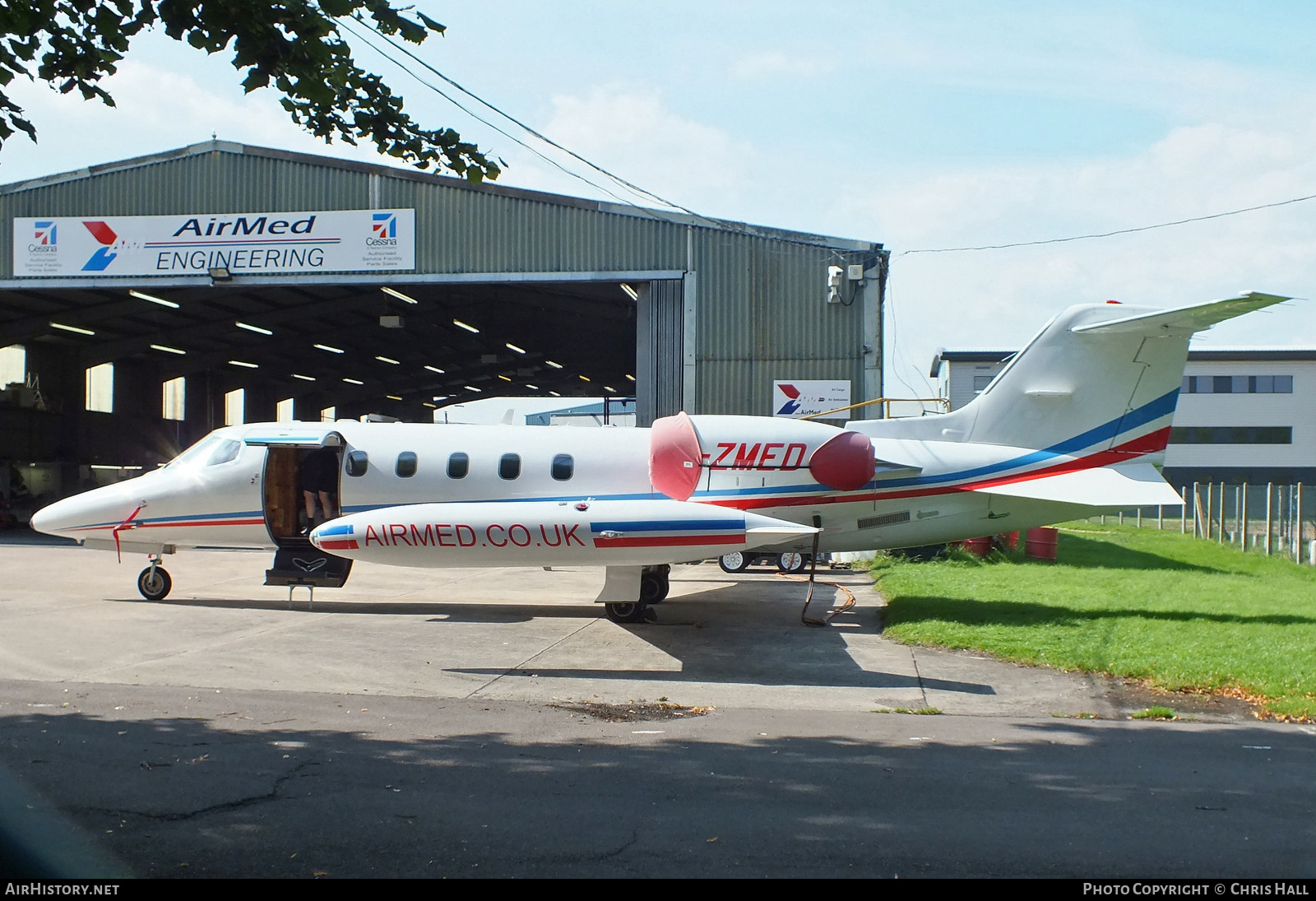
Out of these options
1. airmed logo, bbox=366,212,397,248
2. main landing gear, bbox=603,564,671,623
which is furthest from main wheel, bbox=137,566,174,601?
airmed logo, bbox=366,212,397,248

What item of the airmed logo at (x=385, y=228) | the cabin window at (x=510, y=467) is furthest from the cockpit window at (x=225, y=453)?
the airmed logo at (x=385, y=228)

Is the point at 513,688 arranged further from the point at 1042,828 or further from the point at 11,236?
the point at 11,236

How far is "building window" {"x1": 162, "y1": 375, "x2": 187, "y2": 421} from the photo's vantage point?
4659 centimetres

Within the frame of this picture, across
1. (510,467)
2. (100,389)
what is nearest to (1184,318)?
(510,467)

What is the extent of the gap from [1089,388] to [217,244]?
782 inches

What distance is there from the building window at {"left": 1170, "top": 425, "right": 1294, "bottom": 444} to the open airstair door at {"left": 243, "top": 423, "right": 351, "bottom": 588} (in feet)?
168

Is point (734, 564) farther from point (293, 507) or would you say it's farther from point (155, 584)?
point (155, 584)

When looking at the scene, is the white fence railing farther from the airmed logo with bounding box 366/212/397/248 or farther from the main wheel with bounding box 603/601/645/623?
the airmed logo with bounding box 366/212/397/248

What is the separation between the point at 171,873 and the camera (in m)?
4.84

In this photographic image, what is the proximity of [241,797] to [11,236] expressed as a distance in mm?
24391

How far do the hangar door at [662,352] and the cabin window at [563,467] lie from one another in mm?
8924

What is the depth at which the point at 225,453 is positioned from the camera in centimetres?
1538

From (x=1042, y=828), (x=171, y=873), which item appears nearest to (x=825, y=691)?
(x=1042, y=828)

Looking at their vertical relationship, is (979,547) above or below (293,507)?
below
